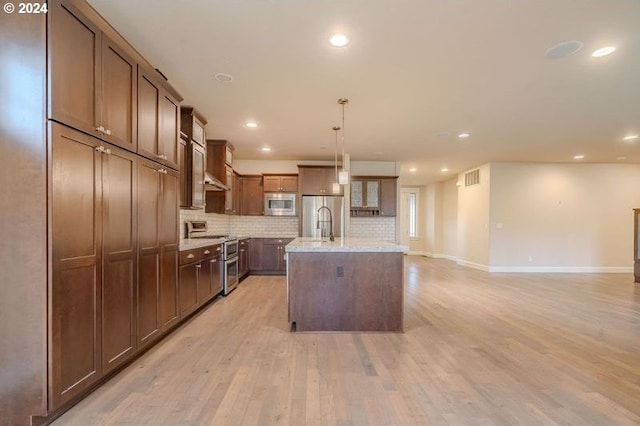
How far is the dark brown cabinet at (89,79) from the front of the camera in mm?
1747

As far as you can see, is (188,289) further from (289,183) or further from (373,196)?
(373,196)

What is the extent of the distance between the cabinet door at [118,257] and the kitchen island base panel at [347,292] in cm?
154

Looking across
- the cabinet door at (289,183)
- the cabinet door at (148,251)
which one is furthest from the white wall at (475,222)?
the cabinet door at (148,251)

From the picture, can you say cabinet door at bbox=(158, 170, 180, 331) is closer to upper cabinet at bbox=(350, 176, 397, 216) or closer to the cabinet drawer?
the cabinet drawer

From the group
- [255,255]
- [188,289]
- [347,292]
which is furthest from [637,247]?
[188,289]

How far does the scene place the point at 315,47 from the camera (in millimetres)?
2639

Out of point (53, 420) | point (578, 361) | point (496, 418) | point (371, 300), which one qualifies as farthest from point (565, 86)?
point (53, 420)

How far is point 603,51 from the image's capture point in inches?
106

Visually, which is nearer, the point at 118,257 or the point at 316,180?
the point at 118,257

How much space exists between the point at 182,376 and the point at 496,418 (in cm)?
215

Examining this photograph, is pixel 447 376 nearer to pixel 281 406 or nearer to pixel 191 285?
pixel 281 406

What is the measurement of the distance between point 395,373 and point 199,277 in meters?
2.57

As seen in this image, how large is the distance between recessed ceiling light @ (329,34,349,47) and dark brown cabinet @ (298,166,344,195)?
169 inches

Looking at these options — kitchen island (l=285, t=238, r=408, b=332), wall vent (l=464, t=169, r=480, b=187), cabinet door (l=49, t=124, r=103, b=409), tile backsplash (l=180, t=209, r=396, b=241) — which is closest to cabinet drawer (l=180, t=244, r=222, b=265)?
kitchen island (l=285, t=238, r=408, b=332)
